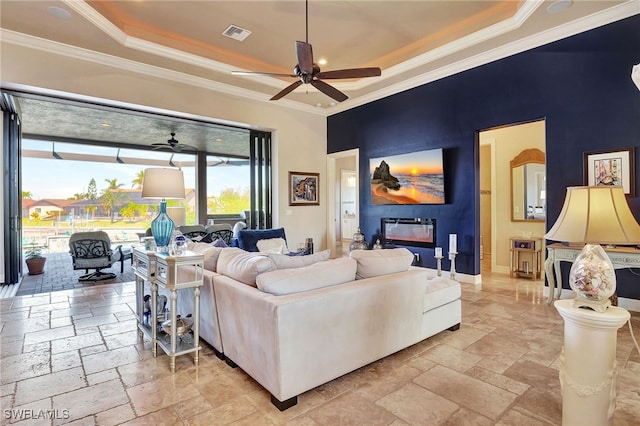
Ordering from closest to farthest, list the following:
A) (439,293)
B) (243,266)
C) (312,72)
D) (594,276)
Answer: (594,276), (243,266), (439,293), (312,72)

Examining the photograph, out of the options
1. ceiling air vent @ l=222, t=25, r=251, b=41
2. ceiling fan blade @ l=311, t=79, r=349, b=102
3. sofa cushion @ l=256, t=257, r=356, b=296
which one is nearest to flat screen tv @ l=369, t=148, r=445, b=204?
ceiling fan blade @ l=311, t=79, r=349, b=102

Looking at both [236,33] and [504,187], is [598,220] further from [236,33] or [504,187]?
[504,187]

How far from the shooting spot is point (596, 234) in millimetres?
1695

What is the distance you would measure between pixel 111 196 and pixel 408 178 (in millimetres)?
8628

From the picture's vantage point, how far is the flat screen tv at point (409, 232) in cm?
576

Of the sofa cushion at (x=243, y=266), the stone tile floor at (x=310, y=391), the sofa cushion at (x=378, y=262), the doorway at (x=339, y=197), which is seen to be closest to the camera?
the stone tile floor at (x=310, y=391)

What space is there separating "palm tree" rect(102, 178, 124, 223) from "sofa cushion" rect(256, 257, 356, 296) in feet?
31.2

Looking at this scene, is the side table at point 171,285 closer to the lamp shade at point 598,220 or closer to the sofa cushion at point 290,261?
the sofa cushion at point 290,261

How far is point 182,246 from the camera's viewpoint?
2920mm

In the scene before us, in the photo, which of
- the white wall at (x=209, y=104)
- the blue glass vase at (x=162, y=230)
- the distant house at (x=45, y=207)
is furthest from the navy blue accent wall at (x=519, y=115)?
the distant house at (x=45, y=207)

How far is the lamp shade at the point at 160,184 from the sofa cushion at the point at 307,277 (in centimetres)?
152

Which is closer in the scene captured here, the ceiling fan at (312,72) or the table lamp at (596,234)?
the table lamp at (596,234)

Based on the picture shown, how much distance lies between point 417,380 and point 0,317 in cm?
449

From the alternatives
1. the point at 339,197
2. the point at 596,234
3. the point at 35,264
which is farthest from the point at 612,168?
the point at 35,264
